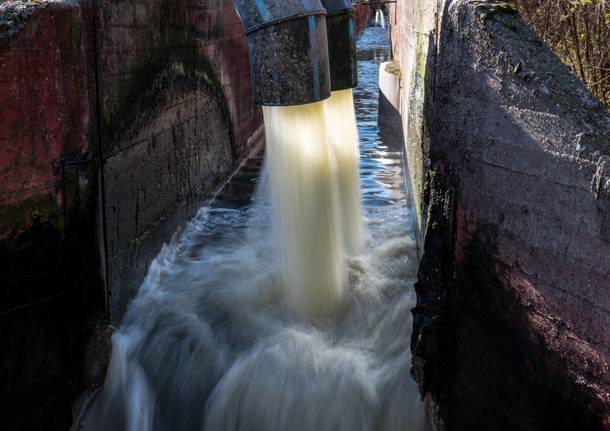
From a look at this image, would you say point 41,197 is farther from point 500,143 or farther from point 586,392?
point 586,392

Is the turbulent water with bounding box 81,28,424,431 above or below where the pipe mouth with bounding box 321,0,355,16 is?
below

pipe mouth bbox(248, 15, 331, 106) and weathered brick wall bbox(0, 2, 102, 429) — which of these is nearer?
weathered brick wall bbox(0, 2, 102, 429)

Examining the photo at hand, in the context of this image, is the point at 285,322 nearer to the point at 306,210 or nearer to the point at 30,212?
the point at 306,210

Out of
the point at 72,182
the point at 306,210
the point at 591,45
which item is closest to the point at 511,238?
the point at 306,210

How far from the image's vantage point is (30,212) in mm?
3463

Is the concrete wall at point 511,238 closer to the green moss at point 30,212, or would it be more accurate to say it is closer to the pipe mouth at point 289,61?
the pipe mouth at point 289,61

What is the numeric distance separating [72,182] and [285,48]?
152 cm

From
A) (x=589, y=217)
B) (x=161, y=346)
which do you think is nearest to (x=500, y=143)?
(x=589, y=217)

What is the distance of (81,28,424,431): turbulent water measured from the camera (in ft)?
13.5

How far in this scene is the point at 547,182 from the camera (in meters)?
2.86

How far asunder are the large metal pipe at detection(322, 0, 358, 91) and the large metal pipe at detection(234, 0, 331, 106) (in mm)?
1621

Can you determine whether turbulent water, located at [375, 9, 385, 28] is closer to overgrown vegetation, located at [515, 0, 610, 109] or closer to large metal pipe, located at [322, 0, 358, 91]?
large metal pipe, located at [322, 0, 358, 91]

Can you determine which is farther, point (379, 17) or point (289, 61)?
point (379, 17)

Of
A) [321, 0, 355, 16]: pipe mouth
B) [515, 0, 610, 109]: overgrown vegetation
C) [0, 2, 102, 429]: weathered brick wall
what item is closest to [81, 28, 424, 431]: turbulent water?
[0, 2, 102, 429]: weathered brick wall
